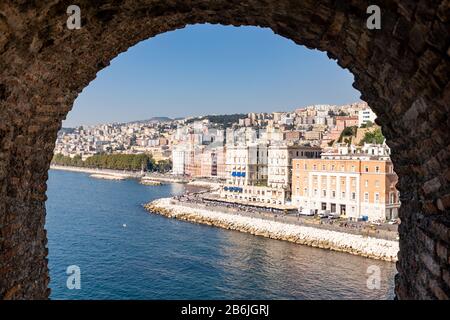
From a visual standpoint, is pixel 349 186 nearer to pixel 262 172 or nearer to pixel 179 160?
pixel 262 172

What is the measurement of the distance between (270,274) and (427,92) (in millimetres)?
20928

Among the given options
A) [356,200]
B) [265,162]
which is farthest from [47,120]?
[265,162]

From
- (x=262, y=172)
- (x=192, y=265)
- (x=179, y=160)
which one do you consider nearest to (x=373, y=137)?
(x=262, y=172)

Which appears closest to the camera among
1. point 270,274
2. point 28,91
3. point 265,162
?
point 28,91

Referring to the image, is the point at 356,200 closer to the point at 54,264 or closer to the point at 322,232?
the point at 322,232

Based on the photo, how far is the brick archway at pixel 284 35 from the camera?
240 centimetres

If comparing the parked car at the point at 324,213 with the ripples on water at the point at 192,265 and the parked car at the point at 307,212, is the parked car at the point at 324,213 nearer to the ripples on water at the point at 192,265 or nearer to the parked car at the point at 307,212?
the parked car at the point at 307,212

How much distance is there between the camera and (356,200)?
1395 inches

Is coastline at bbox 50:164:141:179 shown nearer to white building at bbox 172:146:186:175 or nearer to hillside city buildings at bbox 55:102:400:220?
white building at bbox 172:146:186:175

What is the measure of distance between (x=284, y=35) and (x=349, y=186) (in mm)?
33208

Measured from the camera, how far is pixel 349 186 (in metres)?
35.7

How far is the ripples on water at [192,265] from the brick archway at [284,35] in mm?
15389

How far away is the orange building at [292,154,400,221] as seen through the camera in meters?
33.4

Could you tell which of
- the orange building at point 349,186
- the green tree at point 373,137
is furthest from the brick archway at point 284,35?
the green tree at point 373,137
